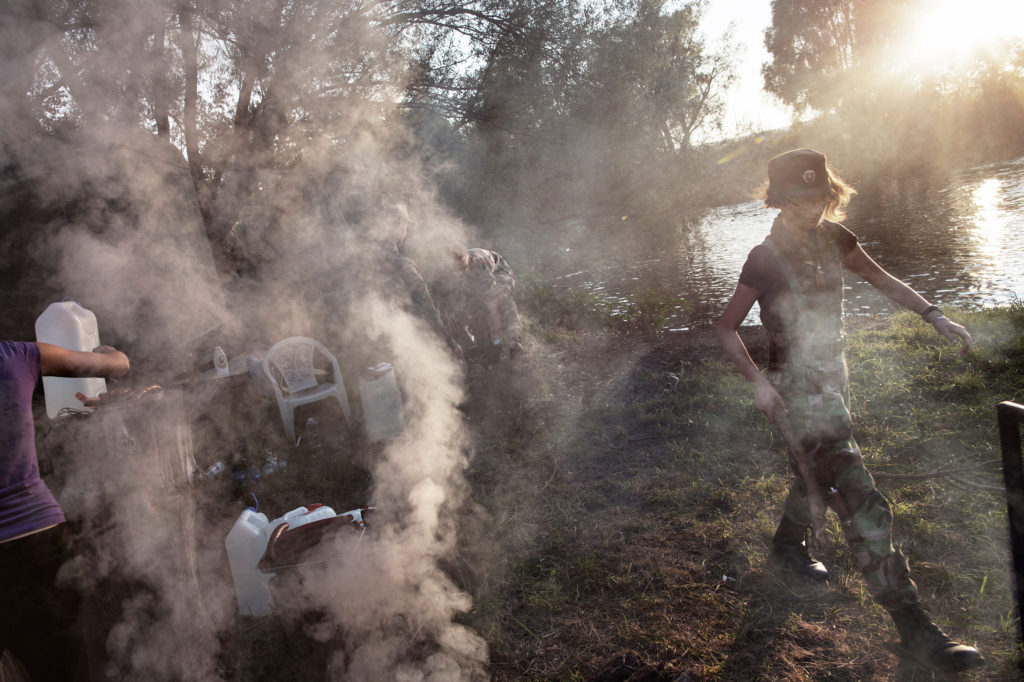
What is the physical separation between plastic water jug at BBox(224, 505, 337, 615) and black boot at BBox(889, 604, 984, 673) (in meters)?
2.63

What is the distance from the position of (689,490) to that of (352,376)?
12.5ft

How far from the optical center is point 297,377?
18.5ft

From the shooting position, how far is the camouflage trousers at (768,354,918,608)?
2250 mm

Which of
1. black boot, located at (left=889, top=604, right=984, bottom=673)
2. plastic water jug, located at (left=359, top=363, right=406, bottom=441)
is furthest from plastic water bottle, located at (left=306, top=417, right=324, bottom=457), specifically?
black boot, located at (left=889, top=604, right=984, bottom=673)

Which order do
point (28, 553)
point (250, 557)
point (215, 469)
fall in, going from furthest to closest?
point (215, 469), point (250, 557), point (28, 553)

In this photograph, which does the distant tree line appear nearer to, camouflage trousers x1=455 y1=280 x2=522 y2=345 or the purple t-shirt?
camouflage trousers x1=455 y1=280 x2=522 y2=345

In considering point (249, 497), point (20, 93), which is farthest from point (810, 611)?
point (20, 93)

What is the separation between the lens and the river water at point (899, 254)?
300 inches

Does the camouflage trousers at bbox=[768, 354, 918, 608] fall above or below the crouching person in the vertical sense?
below

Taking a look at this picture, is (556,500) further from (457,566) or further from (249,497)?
(249,497)

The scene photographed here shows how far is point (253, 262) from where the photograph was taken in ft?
23.8

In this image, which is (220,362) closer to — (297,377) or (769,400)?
(297,377)

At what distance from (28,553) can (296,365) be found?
12.0 ft

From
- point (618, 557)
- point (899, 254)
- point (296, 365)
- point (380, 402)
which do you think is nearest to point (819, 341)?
point (618, 557)
